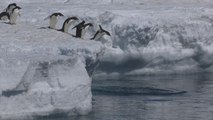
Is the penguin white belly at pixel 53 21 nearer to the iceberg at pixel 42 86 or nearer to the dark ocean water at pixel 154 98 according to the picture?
the dark ocean water at pixel 154 98

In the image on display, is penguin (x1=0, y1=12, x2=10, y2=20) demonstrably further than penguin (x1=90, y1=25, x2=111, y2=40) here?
Yes

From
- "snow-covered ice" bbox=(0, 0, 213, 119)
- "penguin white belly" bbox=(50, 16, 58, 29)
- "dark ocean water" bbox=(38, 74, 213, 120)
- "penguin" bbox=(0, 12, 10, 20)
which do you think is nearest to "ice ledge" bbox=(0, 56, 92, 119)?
"snow-covered ice" bbox=(0, 0, 213, 119)

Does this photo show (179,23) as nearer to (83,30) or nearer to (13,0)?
(83,30)

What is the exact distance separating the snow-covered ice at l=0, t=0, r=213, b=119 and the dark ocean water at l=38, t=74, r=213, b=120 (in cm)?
63

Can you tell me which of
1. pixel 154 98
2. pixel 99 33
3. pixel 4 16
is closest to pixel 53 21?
pixel 99 33

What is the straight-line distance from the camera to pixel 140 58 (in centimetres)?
2212

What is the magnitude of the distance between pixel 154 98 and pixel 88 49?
1790mm

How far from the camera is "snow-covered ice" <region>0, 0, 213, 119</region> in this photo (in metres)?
14.1

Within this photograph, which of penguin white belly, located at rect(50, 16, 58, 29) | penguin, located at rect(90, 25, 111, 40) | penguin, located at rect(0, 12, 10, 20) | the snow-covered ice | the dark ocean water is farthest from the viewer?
penguin, located at rect(0, 12, 10, 20)

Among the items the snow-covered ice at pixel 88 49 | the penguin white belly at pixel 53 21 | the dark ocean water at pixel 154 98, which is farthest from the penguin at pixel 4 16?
the dark ocean water at pixel 154 98

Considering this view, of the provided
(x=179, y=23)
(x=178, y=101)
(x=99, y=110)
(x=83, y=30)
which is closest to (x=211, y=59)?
(x=179, y=23)

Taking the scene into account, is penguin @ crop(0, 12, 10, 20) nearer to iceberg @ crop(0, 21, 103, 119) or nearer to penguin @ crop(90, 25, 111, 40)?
penguin @ crop(90, 25, 111, 40)

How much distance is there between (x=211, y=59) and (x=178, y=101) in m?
5.95

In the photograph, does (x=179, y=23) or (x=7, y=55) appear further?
(x=179, y=23)
